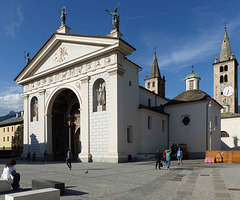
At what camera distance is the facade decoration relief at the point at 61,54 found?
2637 centimetres

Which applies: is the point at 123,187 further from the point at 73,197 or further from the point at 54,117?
the point at 54,117

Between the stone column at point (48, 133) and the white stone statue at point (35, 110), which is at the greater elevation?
the white stone statue at point (35, 110)

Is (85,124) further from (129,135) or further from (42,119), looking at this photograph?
(42,119)

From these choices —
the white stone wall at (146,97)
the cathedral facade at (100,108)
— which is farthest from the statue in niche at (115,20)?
the white stone wall at (146,97)

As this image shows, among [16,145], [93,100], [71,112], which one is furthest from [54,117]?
[16,145]

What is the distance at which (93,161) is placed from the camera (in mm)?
22328

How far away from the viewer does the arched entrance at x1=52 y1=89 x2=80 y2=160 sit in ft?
96.9

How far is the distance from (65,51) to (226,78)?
155ft

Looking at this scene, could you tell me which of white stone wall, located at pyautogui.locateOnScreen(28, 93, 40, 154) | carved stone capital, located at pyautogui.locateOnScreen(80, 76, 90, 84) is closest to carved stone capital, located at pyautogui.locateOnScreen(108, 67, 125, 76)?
carved stone capital, located at pyautogui.locateOnScreen(80, 76, 90, 84)

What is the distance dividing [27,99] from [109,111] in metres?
15.1

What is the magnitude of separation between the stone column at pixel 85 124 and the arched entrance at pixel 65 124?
569 centimetres

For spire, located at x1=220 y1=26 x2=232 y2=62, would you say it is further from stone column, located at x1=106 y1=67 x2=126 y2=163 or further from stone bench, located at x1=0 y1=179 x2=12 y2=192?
stone bench, located at x1=0 y1=179 x2=12 y2=192

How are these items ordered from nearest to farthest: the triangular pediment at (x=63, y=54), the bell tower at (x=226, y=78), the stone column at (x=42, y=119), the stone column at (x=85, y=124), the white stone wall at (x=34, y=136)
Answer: the stone column at (x=85, y=124)
the triangular pediment at (x=63, y=54)
the stone column at (x=42, y=119)
the white stone wall at (x=34, y=136)
the bell tower at (x=226, y=78)

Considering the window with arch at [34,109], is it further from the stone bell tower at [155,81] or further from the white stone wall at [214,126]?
the stone bell tower at [155,81]
